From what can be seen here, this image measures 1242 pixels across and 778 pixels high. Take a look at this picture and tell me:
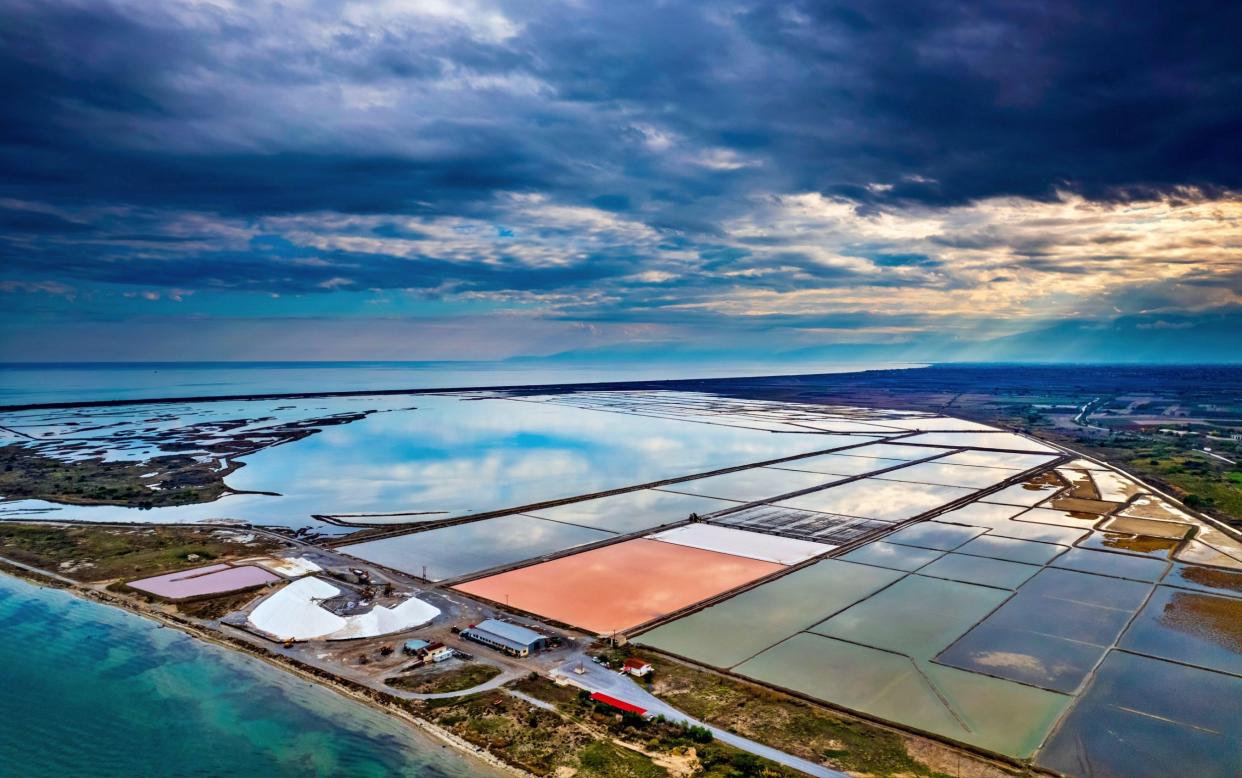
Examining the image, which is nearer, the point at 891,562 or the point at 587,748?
the point at 587,748

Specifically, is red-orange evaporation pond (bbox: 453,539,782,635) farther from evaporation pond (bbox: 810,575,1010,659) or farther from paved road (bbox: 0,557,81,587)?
paved road (bbox: 0,557,81,587)

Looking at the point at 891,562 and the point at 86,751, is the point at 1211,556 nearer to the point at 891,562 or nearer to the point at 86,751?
the point at 891,562

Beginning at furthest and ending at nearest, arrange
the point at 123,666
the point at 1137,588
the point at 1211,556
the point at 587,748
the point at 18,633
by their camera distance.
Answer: the point at 1211,556 < the point at 1137,588 < the point at 18,633 < the point at 123,666 < the point at 587,748

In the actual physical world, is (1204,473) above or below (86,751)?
above

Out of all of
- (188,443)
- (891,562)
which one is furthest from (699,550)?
(188,443)

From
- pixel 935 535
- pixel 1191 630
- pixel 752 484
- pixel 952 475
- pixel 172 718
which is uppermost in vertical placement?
pixel 952 475

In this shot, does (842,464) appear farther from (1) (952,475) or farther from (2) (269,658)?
(2) (269,658)

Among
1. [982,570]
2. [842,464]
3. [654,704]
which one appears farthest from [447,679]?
[842,464]
